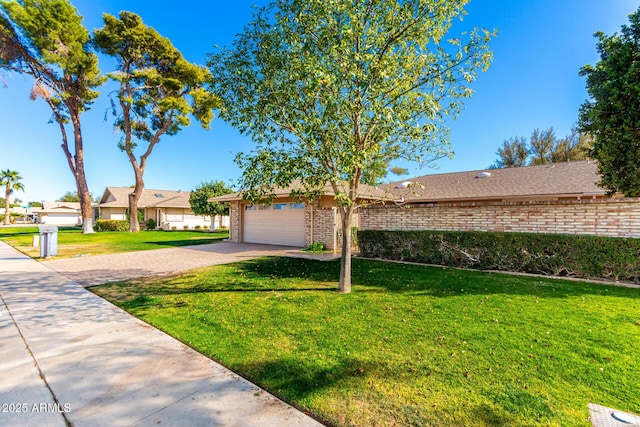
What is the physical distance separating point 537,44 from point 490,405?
38.8 feet

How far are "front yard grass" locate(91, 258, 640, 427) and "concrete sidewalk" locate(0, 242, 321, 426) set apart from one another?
10.0 inches

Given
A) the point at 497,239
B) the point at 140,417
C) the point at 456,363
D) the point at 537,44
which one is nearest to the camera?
the point at 140,417

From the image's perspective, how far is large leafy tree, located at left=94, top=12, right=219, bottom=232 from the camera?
21.5 m

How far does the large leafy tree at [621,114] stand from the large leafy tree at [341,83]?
75.3 inches

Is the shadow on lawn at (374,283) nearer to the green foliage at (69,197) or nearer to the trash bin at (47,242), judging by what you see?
the trash bin at (47,242)

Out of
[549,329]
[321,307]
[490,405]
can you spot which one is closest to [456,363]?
[490,405]

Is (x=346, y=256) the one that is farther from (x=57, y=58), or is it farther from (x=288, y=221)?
(x=57, y=58)

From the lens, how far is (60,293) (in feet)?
20.7

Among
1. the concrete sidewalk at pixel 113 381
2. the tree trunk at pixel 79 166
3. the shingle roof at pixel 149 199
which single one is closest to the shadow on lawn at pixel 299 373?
the concrete sidewalk at pixel 113 381

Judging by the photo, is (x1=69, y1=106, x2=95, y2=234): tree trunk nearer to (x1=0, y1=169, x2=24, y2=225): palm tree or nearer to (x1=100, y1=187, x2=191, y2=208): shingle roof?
(x1=100, y1=187, x2=191, y2=208): shingle roof

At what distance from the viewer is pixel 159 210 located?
31.7 metres

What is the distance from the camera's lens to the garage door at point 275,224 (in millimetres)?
14672

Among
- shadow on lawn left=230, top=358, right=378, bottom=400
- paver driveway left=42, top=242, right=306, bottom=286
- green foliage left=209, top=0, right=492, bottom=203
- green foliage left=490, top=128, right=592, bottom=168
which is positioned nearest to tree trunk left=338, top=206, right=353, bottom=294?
green foliage left=209, top=0, right=492, bottom=203

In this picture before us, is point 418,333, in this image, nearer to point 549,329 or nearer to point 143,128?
point 549,329
